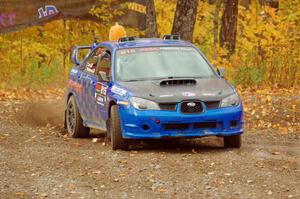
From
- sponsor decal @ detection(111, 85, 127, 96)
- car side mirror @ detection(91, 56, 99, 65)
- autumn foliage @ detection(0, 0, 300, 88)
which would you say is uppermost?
car side mirror @ detection(91, 56, 99, 65)

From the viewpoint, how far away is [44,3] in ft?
84.2

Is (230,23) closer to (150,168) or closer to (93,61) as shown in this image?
(93,61)

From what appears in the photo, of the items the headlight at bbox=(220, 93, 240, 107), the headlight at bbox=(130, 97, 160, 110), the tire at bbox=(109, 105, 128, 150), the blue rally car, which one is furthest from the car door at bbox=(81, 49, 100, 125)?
the headlight at bbox=(220, 93, 240, 107)

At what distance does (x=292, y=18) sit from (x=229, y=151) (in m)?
18.6

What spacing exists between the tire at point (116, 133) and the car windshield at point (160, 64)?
0.80 metres

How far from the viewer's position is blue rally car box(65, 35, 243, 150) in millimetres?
11906

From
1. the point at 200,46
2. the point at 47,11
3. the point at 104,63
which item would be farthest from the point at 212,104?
the point at 200,46

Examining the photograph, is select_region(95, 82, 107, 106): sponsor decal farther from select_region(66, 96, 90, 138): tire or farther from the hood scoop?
select_region(66, 96, 90, 138): tire

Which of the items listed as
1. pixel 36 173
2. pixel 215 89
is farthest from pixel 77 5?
pixel 36 173

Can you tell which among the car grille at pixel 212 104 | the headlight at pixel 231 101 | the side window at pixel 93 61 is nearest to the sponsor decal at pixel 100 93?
the side window at pixel 93 61

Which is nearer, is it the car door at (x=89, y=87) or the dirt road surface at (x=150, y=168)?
the dirt road surface at (x=150, y=168)

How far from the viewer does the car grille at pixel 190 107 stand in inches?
469

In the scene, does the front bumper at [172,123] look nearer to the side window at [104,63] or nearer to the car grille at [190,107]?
the car grille at [190,107]

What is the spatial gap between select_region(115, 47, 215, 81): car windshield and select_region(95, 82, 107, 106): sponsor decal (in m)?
0.27
